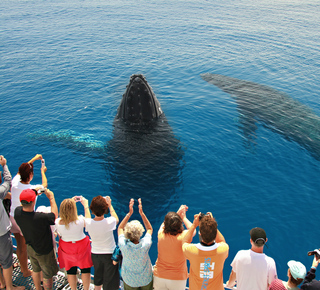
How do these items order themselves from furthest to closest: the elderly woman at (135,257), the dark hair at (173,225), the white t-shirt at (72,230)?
the white t-shirt at (72,230), the dark hair at (173,225), the elderly woman at (135,257)

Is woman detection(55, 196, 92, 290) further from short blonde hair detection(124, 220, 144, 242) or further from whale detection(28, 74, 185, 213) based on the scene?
whale detection(28, 74, 185, 213)

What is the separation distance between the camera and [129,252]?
6.04m

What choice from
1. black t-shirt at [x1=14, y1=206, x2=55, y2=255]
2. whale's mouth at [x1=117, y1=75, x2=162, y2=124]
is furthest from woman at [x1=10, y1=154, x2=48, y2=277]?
whale's mouth at [x1=117, y1=75, x2=162, y2=124]

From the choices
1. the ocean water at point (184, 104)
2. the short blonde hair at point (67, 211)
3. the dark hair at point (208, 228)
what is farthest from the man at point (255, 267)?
the ocean water at point (184, 104)

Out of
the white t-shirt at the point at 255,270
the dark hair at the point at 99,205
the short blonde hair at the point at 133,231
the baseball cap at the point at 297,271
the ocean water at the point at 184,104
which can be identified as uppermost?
the dark hair at the point at 99,205

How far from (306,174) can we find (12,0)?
6561 cm

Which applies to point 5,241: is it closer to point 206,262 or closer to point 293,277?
point 206,262

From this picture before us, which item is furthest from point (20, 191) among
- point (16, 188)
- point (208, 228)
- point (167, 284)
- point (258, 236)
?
point (258, 236)

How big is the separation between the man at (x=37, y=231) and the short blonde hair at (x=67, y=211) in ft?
1.22

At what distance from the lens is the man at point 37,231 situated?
6.62 metres

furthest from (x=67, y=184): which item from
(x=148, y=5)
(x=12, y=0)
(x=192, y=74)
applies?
(x=12, y=0)

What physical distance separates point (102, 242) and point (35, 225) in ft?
5.00

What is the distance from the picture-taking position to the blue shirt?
602 centimetres

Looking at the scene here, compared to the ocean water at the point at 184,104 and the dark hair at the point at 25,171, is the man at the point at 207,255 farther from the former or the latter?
the ocean water at the point at 184,104
